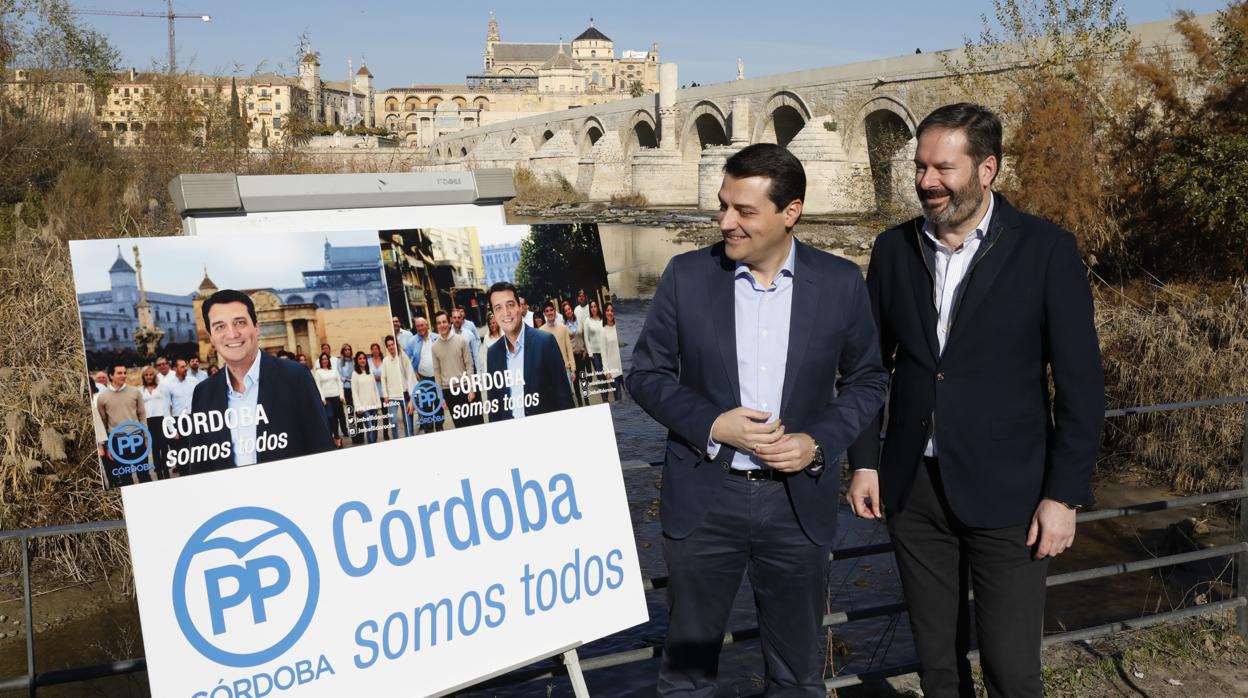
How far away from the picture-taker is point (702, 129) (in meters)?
46.6

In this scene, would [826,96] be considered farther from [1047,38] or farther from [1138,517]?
[1138,517]

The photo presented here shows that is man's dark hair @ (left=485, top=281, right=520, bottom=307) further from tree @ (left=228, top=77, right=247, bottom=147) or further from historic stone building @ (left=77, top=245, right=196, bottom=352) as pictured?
tree @ (left=228, top=77, right=247, bottom=147)

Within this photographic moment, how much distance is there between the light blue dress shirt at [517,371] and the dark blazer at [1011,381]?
98cm

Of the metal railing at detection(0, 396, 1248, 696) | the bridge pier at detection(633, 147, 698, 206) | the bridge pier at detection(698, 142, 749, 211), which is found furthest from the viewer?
the bridge pier at detection(633, 147, 698, 206)

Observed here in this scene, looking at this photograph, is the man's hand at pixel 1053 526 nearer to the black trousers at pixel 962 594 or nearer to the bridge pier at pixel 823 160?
the black trousers at pixel 962 594

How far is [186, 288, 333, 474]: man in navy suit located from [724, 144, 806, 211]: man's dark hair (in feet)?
3.60

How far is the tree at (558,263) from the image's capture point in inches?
100

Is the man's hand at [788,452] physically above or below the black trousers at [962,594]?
above

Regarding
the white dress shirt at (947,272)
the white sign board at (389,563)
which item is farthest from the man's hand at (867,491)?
the white sign board at (389,563)

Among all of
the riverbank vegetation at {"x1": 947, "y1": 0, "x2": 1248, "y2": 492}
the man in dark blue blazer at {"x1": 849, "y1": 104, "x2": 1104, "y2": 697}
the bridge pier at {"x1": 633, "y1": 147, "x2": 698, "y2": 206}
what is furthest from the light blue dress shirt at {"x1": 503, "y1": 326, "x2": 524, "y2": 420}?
the bridge pier at {"x1": 633, "y1": 147, "x2": 698, "y2": 206}

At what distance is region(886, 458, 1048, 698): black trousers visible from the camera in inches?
93.7

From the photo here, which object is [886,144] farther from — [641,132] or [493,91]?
[493,91]

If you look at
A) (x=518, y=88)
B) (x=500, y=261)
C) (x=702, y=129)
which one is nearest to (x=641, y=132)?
(x=702, y=129)

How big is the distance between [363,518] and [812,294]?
3.85 feet
